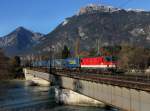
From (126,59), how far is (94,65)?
3633 centimetres

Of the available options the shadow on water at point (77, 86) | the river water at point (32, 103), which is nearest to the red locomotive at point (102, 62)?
the river water at point (32, 103)

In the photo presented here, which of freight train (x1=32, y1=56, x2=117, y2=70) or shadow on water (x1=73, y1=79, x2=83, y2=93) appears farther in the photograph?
freight train (x1=32, y1=56, x2=117, y2=70)

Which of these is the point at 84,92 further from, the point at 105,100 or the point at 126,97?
A: the point at 126,97

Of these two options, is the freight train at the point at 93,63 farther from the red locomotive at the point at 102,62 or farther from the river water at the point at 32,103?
the river water at the point at 32,103

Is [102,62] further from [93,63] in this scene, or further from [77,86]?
[77,86]

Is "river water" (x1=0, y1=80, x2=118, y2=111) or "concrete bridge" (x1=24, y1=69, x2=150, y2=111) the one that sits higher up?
"concrete bridge" (x1=24, y1=69, x2=150, y2=111)

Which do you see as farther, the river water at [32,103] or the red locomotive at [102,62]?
the red locomotive at [102,62]

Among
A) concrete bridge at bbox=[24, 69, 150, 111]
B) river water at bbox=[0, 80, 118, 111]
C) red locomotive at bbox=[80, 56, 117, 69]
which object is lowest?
river water at bbox=[0, 80, 118, 111]

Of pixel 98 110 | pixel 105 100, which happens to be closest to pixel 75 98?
pixel 98 110

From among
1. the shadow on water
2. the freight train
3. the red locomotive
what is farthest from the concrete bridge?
the freight train

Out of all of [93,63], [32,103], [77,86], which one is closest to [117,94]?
[77,86]

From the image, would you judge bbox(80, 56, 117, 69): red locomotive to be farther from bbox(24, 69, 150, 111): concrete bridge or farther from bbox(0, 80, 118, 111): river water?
bbox(24, 69, 150, 111): concrete bridge

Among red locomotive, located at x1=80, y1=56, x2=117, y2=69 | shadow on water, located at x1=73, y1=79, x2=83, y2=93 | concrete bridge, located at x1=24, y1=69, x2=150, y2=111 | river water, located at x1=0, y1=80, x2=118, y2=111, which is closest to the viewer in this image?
concrete bridge, located at x1=24, y1=69, x2=150, y2=111

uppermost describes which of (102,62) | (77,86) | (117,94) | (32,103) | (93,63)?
(102,62)
